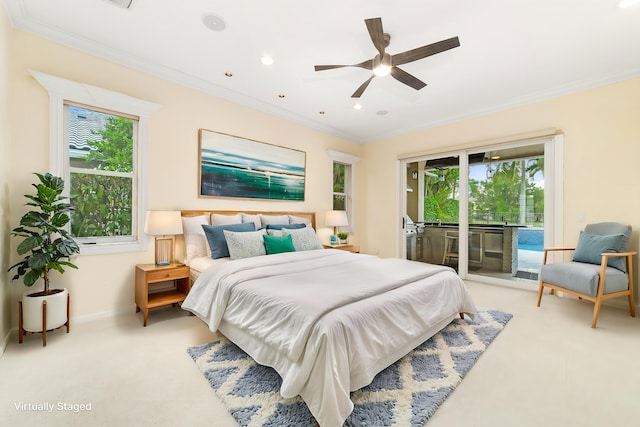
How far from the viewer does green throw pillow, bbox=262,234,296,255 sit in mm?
3238

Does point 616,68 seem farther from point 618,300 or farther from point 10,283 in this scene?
point 10,283

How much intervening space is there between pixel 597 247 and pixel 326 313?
346cm

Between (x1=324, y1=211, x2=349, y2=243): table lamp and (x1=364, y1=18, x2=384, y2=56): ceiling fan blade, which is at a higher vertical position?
(x1=364, y1=18, x2=384, y2=56): ceiling fan blade

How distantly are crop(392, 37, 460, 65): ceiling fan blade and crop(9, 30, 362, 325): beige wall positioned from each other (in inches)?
96.0

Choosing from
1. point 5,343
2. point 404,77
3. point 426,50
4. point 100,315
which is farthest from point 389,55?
point 5,343

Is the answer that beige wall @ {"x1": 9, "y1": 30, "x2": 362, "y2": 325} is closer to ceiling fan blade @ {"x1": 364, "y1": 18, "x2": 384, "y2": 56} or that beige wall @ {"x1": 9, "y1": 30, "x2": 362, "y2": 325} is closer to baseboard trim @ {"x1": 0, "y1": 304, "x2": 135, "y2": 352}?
baseboard trim @ {"x1": 0, "y1": 304, "x2": 135, "y2": 352}

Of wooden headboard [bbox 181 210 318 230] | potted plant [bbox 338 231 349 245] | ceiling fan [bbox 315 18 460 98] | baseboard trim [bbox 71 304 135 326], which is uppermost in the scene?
ceiling fan [bbox 315 18 460 98]

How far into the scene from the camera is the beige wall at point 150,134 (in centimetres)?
249

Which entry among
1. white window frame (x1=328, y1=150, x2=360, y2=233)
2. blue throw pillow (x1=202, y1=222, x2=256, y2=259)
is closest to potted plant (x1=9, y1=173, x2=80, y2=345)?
blue throw pillow (x1=202, y1=222, x2=256, y2=259)

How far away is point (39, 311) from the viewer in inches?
90.0

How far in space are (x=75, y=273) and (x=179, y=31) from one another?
2.58 meters

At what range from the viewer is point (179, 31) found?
2.57m

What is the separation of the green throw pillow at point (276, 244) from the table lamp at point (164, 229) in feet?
3.19

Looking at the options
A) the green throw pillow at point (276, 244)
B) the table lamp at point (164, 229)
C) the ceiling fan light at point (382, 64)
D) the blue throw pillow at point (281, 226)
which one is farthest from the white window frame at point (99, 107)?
the ceiling fan light at point (382, 64)
